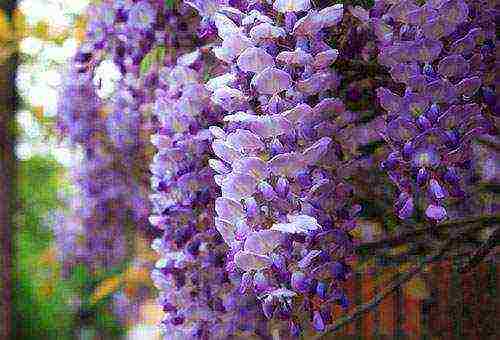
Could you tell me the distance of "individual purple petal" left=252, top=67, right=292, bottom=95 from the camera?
0.60 m

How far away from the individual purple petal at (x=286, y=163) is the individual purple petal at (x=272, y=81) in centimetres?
5

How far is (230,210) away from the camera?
62 cm

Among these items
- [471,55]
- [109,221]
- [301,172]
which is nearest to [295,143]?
[301,172]

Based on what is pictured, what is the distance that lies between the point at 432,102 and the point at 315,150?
0.09 metres

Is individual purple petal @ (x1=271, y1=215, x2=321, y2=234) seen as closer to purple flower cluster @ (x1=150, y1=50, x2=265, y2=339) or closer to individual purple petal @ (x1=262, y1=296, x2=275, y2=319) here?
individual purple petal @ (x1=262, y1=296, x2=275, y2=319)

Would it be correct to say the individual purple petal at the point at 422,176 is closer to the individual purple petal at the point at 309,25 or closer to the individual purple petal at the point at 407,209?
the individual purple petal at the point at 407,209

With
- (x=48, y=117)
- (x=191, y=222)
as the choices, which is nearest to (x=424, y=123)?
(x=191, y=222)

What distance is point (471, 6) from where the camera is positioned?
2.07ft

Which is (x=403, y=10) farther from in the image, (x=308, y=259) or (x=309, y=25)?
(x=308, y=259)

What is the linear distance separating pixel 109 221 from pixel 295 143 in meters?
0.78

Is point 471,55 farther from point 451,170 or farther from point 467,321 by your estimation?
point 467,321

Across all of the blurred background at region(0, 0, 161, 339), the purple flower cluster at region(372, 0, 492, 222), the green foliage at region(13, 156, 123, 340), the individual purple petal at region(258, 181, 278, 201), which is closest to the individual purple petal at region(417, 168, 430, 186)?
the purple flower cluster at region(372, 0, 492, 222)

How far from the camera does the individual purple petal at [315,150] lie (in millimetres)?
601

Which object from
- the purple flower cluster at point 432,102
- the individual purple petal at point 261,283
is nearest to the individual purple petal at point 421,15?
the purple flower cluster at point 432,102
